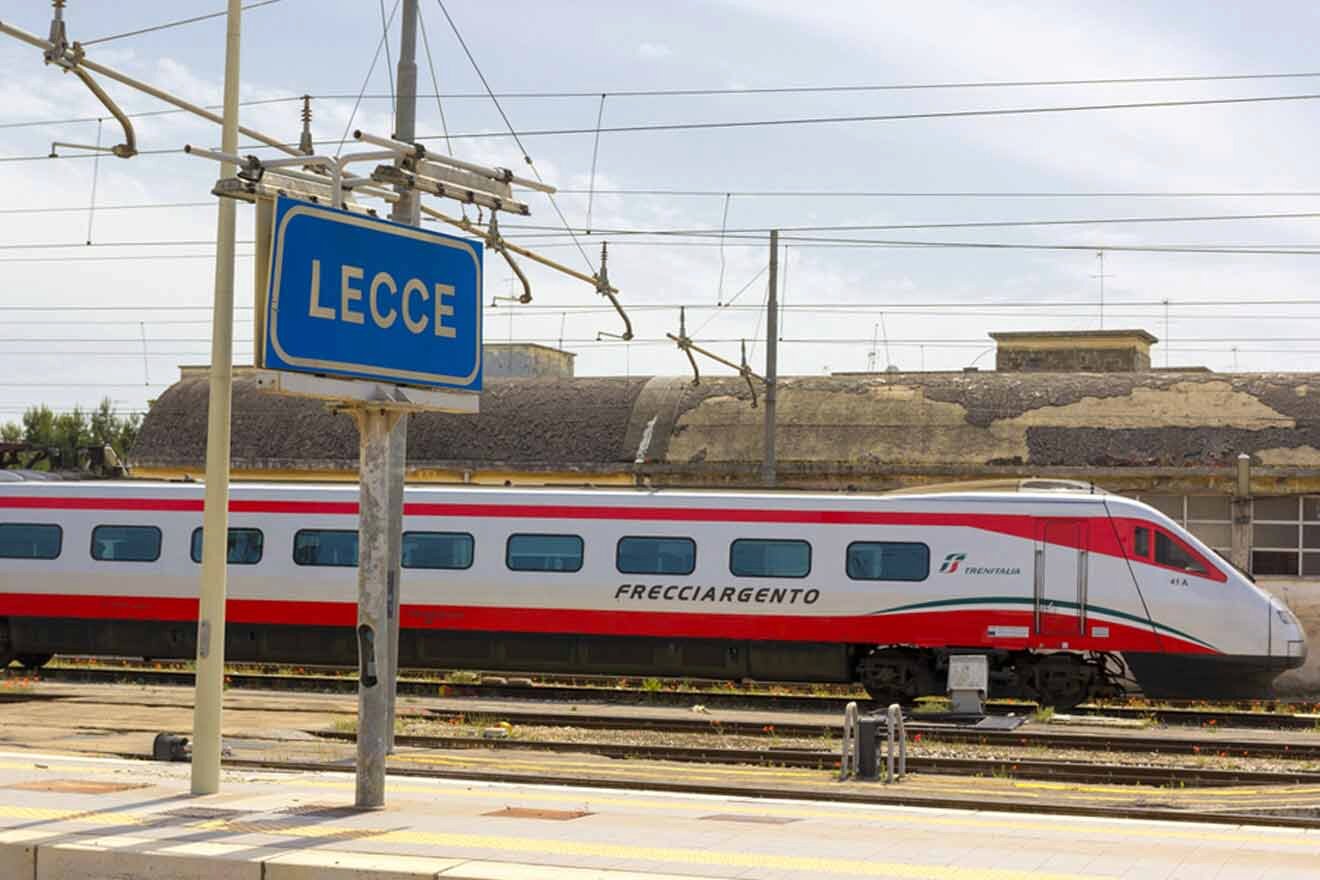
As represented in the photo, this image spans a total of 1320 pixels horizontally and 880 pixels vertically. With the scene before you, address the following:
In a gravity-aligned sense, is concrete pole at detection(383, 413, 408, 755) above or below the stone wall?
below

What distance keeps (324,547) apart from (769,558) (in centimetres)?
675

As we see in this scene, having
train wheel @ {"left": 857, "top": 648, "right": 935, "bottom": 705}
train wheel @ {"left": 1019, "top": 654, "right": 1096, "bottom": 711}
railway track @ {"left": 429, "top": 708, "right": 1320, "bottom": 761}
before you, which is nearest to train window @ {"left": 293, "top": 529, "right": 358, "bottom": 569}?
railway track @ {"left": 429, "top": 708, "right": 1320, "bottom": 761}

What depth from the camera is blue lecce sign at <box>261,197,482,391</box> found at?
11.1 metres

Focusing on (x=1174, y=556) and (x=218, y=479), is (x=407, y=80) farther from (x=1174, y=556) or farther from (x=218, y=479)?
(x=1174, y=556)

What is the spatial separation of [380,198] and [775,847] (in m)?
5.74

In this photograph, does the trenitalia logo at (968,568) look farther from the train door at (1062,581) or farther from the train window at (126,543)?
the train window at (126,543)

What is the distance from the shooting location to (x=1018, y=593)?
23328 millimetres

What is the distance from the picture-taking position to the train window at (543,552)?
2497cm

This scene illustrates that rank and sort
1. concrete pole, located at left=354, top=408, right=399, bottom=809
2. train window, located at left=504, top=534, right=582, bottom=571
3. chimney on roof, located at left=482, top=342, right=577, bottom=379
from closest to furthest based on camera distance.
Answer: concrete pole, located at left=354, top=408, right=399, bottom=809 < train window, located at left=504, top=534, right=582, bottom=571 < chimney on roof, located at left=482, top=342, right=577, bottom=379

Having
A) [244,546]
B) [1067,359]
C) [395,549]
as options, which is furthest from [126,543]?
[1067,359]

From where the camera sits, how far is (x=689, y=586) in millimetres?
24562

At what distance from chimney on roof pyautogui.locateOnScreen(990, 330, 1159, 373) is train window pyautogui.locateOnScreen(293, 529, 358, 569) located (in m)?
27.8

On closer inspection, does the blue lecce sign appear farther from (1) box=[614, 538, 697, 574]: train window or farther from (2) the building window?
(2) the building window

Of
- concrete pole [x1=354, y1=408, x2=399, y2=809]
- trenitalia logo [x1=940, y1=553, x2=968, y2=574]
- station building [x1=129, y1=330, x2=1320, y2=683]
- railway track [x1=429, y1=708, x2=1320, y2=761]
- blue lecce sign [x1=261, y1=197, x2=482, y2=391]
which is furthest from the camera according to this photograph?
station building [x1=129, y1=330, x2=1320, y2=683]
